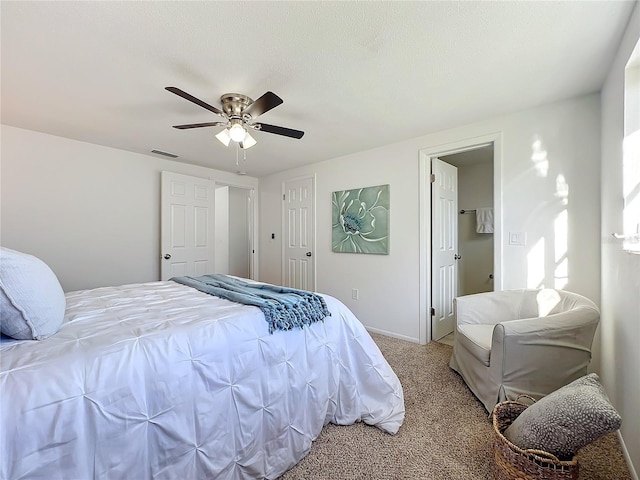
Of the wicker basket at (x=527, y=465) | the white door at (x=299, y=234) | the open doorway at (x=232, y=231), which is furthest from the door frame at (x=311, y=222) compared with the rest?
the wicker basket at (x=527, y=465)

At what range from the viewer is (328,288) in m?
3.88

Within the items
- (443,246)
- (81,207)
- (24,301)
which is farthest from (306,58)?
(81,207)

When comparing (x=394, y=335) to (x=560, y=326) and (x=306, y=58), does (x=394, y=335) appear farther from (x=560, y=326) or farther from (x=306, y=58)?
(x=306, y=58)

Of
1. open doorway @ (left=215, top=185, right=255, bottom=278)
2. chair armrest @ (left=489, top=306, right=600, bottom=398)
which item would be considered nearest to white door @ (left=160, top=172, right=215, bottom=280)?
open doorway @ (left=215, top=185, right=255, bottom=278)

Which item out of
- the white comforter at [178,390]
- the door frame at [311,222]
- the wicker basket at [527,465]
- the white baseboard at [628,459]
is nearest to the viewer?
the white comforter at [178,390]

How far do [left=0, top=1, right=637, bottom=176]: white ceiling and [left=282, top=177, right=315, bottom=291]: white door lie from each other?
5.19 feet

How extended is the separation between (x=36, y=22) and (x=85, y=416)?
1.86 m

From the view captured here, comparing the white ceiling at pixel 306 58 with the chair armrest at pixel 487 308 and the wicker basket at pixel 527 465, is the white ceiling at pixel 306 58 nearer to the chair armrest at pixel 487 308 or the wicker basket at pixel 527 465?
the chair armrest at pixel 487 308

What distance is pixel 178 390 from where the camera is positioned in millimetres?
1107

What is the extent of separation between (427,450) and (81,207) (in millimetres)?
3926

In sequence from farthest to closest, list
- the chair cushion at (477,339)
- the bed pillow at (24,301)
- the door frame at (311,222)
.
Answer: the door frame at (311,222) → the chair cushion at (477,339) → the bed pillow at (24,301)

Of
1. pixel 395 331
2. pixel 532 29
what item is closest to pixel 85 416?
pixel 532 29

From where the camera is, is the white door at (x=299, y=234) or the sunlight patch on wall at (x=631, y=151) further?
the white door at (x=299, y=234)

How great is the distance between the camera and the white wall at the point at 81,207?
273cm
